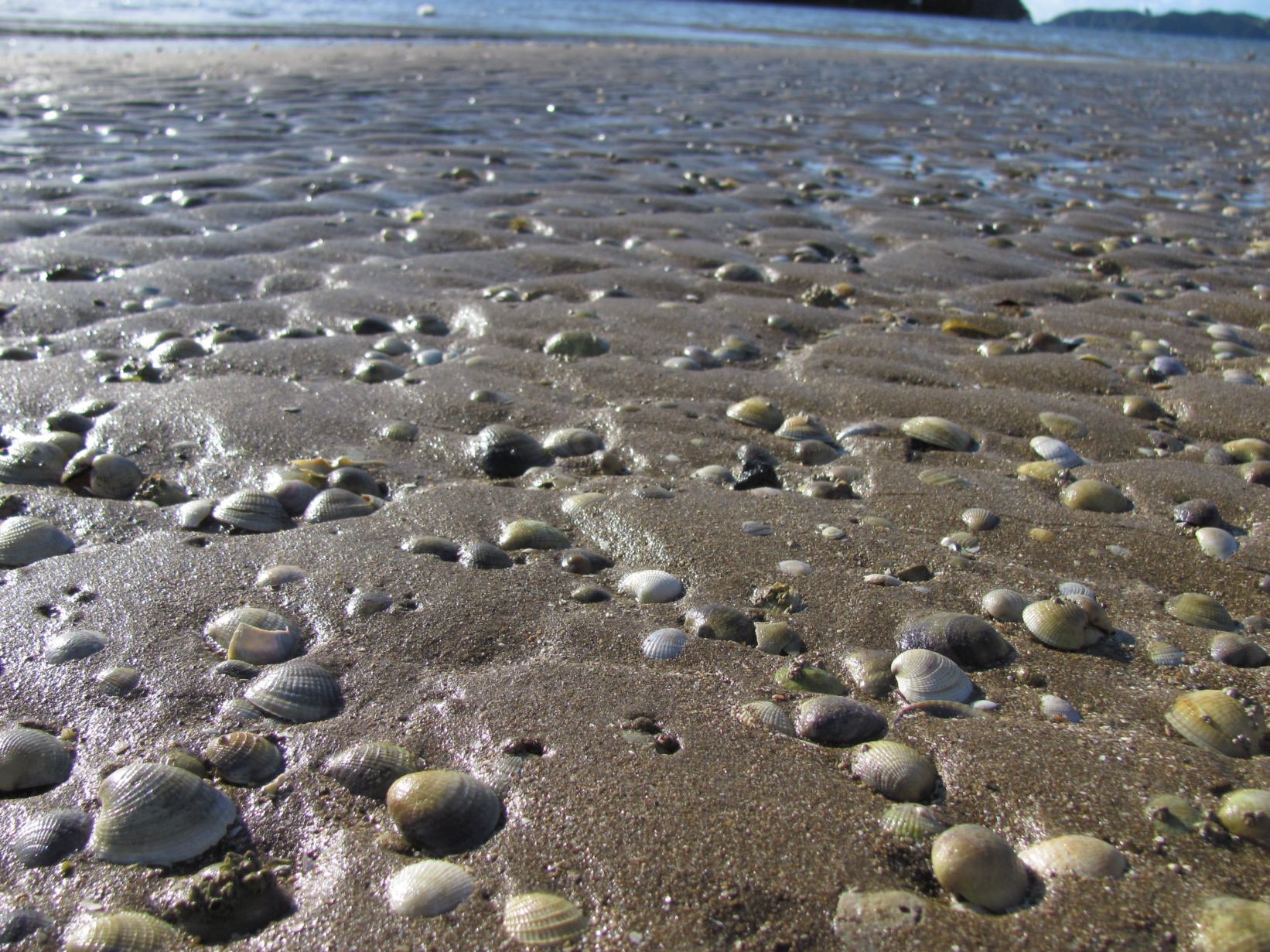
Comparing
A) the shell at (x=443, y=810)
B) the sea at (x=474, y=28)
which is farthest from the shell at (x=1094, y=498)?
the sea at (x=474, y=28)

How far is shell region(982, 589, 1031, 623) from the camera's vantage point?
1.85 metres

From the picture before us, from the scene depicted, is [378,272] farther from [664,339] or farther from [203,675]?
[203,675]

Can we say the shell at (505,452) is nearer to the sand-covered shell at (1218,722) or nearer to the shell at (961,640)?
the shell at (961,640)

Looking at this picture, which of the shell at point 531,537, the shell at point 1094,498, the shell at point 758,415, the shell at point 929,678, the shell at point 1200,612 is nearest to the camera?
the shell at point 929,678

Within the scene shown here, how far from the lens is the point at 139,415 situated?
263cm

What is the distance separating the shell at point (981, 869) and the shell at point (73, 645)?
1.55 meters

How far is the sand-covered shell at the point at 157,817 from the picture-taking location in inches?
49.2

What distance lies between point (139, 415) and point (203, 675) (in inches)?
53.7

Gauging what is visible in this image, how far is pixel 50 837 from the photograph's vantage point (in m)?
1.26

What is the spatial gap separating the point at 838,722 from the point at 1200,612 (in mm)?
953

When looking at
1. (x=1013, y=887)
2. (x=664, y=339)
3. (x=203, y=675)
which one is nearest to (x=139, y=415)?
(x=203, y=675)

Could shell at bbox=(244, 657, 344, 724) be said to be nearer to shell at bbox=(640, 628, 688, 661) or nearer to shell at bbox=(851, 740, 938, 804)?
shell at bbox=(640, 628, 688, 661)

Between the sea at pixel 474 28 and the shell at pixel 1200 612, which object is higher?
the sea at pixel 474 28

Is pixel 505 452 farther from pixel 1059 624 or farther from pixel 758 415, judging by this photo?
pixel 1059 624
